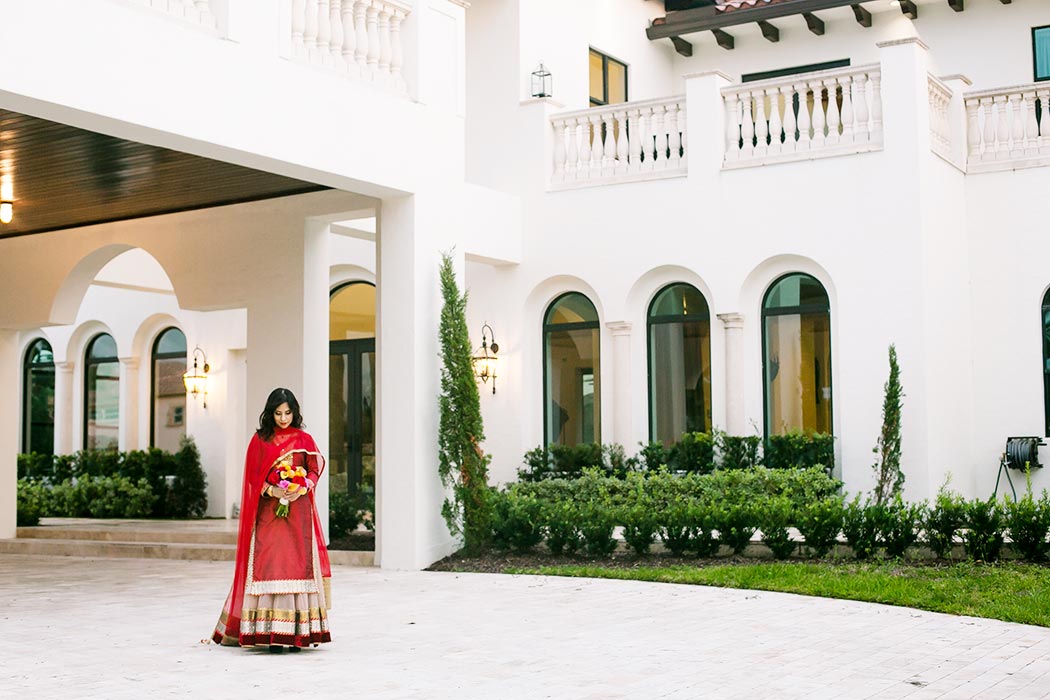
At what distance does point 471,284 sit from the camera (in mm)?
17484

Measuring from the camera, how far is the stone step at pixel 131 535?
15.7m

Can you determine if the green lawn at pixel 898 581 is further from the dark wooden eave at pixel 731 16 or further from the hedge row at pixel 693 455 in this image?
the dark wooden eave at pixel 731 16

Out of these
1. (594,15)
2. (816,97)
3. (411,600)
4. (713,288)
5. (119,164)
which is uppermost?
(594,15)

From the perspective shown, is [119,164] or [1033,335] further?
[1033,335]

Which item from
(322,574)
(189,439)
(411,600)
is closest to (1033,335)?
(411,600)

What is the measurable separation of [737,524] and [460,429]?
9.65ft

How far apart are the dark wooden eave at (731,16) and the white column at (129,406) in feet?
34.6

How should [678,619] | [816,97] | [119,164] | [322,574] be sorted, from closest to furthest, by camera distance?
[322,574], [678,619], [119,164], [816,97]

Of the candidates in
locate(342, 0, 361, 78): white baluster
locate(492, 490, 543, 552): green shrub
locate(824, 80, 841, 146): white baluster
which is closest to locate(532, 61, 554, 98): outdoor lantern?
locate(824, 80, 841, 146): white baluster

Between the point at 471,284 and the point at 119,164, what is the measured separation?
5.85 m

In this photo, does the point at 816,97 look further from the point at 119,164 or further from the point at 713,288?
the point at 119,164

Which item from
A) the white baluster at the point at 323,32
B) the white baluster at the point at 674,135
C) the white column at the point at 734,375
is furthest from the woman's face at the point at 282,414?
the white baluster at the point at 674,135

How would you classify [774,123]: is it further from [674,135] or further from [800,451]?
[800,451]

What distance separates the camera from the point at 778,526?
40.7 feet
